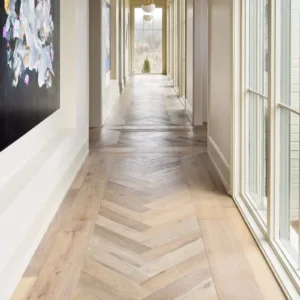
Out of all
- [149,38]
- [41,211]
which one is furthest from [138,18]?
[41,211]

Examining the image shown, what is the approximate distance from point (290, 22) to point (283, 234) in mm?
1130

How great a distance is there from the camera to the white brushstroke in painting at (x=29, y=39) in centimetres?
302

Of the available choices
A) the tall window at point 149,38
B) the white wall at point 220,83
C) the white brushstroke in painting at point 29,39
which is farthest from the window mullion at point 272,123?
the tall window at point 149,38

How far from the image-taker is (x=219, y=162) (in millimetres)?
5242

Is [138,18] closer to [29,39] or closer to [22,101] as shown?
[29,39]

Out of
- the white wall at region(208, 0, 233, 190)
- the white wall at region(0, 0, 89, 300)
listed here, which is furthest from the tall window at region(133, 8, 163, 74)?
the white wall at region(208, 0, 233, 190)

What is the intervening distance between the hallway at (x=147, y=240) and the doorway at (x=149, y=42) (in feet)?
57.7

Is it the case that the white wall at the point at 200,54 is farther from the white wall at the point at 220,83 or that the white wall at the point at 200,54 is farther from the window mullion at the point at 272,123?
the window mullion at the point at 272,123

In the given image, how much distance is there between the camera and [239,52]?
14.2 feet

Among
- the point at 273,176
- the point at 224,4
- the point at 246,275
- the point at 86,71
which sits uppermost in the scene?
the point at 224,4

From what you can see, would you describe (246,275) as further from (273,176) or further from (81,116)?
(81,116)

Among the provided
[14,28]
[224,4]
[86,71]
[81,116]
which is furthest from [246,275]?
[86,71]

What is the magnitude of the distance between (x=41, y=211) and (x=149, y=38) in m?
20.5

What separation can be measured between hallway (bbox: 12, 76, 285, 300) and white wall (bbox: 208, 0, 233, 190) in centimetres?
20
